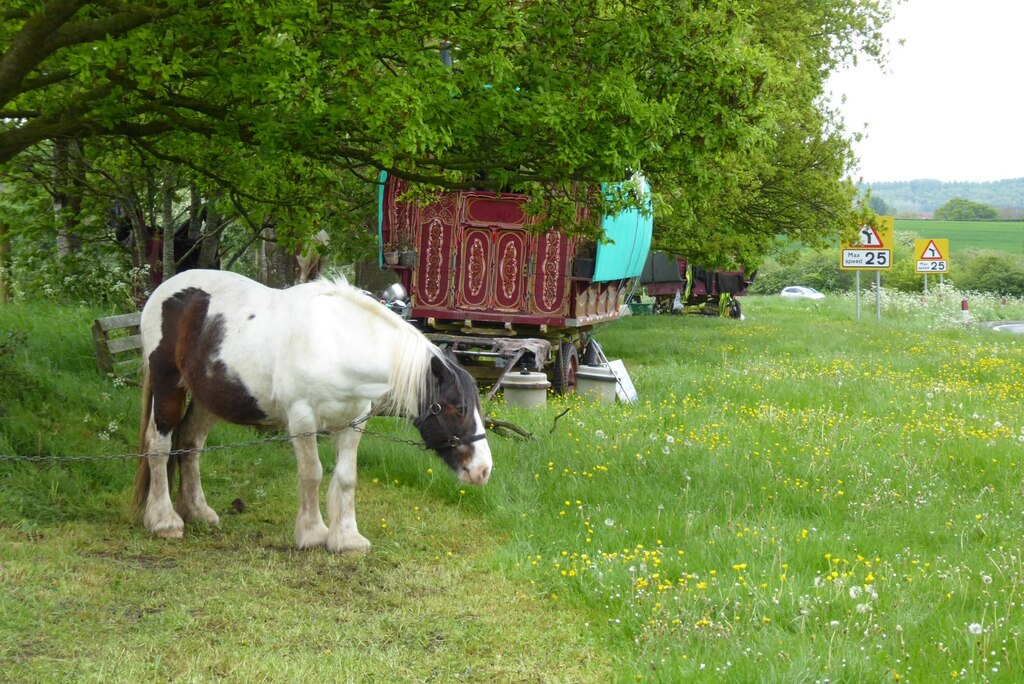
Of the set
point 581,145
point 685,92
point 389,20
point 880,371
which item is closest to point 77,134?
point 389,20

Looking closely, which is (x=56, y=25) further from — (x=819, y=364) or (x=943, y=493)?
(x=819, y=364)

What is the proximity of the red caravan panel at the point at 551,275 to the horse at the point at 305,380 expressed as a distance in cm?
746

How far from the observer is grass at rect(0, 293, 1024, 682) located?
5.05m

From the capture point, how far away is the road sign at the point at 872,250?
94.9 ft

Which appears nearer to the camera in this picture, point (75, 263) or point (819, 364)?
point (75, 263)

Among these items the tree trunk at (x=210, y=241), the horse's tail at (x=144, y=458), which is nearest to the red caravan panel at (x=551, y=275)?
the tree trunk at (x=210, y=241)

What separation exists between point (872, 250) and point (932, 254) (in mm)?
5378

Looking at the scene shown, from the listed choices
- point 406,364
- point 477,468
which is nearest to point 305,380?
point 406,364

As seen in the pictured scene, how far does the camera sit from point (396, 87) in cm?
766

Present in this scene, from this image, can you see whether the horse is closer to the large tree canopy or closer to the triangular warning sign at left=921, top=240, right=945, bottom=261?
the large tree canopy

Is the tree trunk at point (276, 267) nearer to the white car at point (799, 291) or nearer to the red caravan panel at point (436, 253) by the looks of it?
the red caravan panel at point (436, 253)

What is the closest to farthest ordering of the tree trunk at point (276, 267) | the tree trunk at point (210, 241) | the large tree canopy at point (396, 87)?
the large tree canopy at point (396, 87)
the tree trunk at point (210, 241)
the tree trunk at point (276, 267)

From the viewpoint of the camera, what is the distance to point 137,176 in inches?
610

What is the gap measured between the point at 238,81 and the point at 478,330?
7666 millimetres
